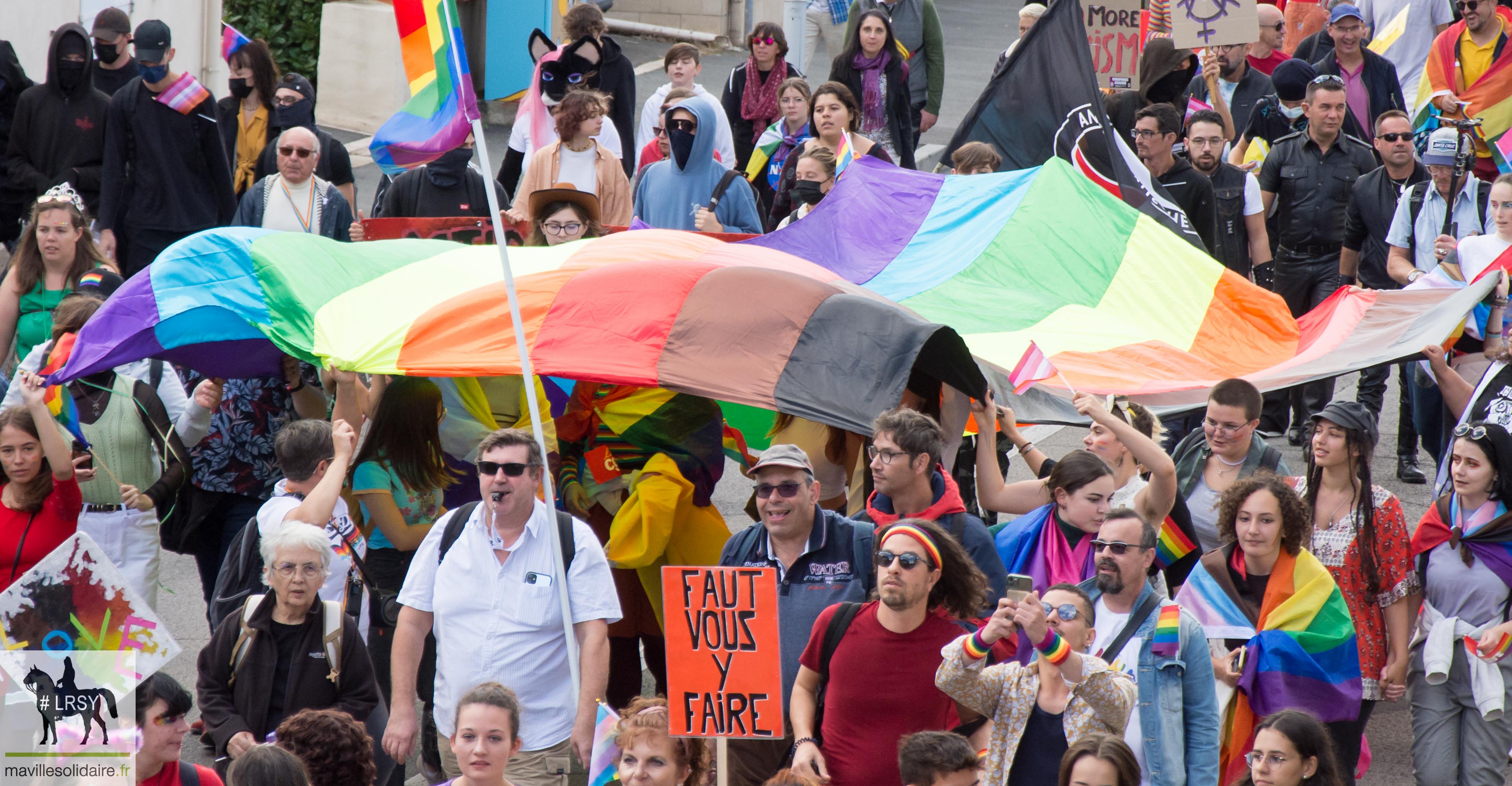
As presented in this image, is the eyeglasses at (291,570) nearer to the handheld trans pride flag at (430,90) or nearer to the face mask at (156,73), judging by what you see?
the handheld trans pride flag at (430,90)

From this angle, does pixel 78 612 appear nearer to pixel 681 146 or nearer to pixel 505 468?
pixel 505 468

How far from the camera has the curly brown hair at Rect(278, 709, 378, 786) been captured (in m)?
5.07

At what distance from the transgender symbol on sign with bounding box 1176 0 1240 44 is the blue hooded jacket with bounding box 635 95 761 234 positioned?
11.7 ft

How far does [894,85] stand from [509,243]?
4.45 m

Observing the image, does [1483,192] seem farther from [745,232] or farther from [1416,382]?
[745,232]

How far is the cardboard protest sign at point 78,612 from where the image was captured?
5.36 m

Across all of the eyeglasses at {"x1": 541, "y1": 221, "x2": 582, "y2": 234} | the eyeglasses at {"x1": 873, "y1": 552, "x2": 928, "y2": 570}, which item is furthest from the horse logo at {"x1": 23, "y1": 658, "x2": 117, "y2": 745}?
the eyeglasses at {"x1": 541, "y1": 221, "x2": 582, "y2": 234}

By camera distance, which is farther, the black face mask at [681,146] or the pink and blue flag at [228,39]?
the pink and blue flag at [228,39]

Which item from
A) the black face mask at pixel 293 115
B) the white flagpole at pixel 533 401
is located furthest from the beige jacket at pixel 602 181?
the white flagpole at pixel 533 401

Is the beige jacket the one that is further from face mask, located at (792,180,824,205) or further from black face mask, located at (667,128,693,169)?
face mask, located at (792,180,824,205)

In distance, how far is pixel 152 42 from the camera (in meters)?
9.84

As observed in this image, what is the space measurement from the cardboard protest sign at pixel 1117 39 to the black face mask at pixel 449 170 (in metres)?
5.20

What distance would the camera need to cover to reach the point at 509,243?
29.5 ft

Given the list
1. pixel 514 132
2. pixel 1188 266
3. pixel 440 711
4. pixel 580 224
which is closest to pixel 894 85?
pixel 514 132
